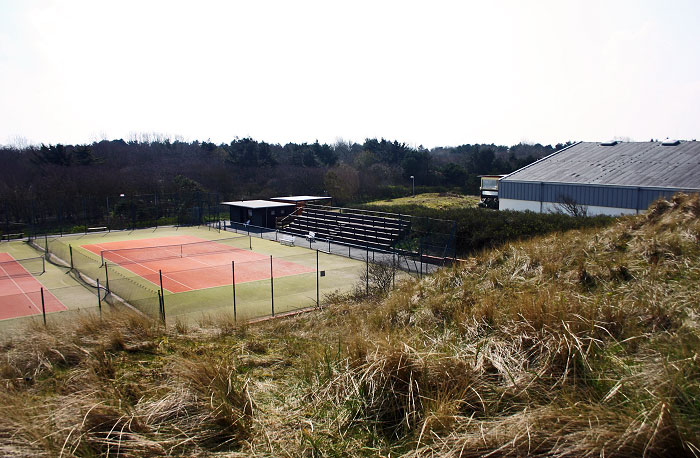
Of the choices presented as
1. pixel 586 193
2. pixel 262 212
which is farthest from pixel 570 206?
pixel 262 212

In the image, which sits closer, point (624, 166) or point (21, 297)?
point (21, 297)

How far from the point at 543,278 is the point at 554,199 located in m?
31.9

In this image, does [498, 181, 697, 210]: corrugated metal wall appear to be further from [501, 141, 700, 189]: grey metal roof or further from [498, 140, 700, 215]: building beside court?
[501, 141, 700, 189]: grey metal roof

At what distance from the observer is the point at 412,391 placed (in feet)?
13.2

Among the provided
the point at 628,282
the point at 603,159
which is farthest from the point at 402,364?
the point at 603,159

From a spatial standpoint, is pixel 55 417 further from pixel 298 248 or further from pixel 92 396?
pixel 298 248

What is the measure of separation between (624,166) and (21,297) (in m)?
38.5

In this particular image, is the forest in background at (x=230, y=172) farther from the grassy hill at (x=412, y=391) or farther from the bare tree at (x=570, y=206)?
the grassy hill at (x=412, y=391)

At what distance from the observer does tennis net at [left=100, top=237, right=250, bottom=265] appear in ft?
96.8

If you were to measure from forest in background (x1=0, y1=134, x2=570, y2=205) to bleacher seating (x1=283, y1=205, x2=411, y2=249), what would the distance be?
1678cm

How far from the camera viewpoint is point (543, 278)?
26.3 feet

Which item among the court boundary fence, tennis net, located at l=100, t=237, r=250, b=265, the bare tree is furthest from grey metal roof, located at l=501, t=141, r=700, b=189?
tennis net, located at l=100, t=237, r=250, b=265

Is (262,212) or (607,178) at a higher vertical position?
(607,178)

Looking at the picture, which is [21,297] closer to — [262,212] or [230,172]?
[262,212]
